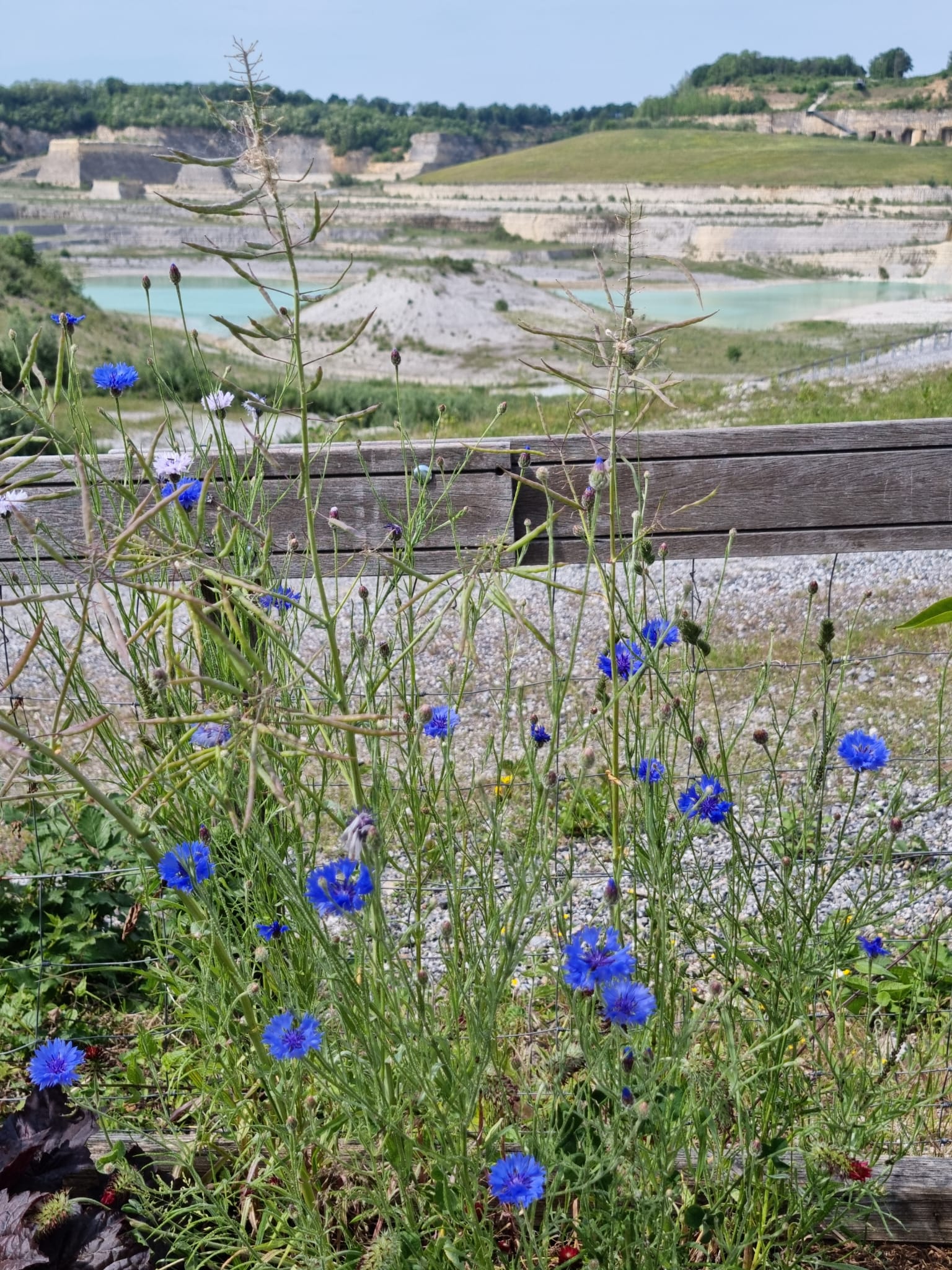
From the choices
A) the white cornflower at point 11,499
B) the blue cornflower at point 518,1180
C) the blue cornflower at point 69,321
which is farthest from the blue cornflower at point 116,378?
the blue cornflower at point 518,1180

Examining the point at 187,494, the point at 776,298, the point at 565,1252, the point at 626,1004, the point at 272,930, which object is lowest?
the point at 565,1252

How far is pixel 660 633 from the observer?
1.43 m

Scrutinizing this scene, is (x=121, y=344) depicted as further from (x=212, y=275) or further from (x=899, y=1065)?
(x=212, y=275)

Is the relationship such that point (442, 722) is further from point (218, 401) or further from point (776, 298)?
point (776, 298)

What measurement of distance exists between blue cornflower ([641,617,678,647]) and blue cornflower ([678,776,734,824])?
Answer: 19 cm

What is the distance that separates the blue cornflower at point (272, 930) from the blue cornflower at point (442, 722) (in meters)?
0.36

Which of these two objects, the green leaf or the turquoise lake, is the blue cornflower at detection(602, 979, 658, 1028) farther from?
the turquoise lake

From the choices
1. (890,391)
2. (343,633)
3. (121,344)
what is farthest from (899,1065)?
(121,344)

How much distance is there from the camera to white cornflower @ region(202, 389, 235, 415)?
5.66ft

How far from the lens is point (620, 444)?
2.27 meters

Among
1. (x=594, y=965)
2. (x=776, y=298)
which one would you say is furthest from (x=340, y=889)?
(x=776, y=298)

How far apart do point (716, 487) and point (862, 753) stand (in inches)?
38.7

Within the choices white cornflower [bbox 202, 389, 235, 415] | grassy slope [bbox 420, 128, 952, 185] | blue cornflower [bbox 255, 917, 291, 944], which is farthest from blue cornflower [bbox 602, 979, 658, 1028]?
grassy slope [bbox 420, 128, 952, 185]

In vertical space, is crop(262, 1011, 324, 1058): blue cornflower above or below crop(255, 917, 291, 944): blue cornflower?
above
